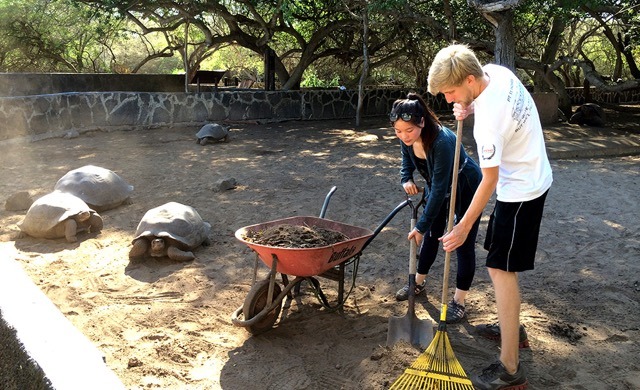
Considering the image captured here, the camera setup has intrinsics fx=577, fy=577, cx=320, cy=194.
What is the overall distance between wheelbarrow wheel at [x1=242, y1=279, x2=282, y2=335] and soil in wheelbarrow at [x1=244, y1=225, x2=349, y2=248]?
23cm

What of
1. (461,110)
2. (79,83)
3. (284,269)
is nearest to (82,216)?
(284,269)

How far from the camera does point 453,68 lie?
2.27 metres

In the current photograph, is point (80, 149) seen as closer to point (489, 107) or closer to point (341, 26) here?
point (341, 26)

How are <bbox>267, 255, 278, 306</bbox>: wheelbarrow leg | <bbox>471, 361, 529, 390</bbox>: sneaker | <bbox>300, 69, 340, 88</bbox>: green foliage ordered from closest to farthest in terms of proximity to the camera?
<bbox>471, 361, 529, 390</bbox>: sneaker → <bbox>267, 255, 278, 306</bbox>: wheelbarrow leg → <bbox>300, 69, 340, 88</bbox>: green foliage

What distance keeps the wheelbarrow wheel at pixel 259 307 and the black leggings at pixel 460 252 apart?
0.93 metres

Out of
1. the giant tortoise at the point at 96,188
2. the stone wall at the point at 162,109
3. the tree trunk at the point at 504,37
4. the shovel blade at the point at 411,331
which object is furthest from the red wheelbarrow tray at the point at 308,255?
the stone wall at the point at 162,109

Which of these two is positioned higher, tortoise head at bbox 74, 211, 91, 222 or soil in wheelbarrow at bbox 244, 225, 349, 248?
soil in wheelbarrow at bbox 244, 225, 349, 248

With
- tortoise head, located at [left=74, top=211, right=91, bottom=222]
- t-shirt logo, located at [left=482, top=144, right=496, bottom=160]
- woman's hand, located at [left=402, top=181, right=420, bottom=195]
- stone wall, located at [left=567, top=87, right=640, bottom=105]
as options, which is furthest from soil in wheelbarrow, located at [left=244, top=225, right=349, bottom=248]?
stone wall, located at [left=567, top=87, right=640, bottom=105]

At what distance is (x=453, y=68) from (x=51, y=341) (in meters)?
2.06

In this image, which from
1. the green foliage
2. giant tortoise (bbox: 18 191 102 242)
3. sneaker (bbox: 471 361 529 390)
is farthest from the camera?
the green foliage

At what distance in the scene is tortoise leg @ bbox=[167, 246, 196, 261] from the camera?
4.21 metres

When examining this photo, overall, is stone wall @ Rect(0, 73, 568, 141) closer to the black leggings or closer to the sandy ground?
the sandy ground

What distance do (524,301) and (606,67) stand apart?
24479 mm

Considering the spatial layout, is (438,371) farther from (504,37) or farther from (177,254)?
(504,37)
